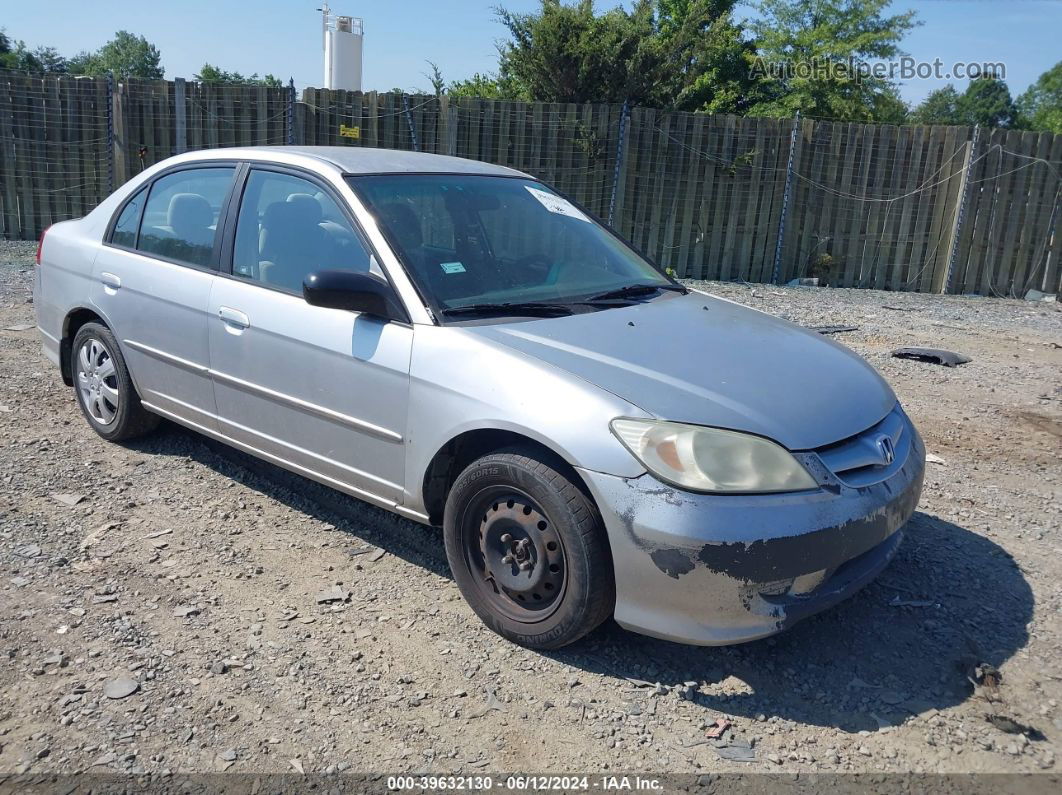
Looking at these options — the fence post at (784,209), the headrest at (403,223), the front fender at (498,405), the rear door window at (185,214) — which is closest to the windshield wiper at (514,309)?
the front fender at (498,405)

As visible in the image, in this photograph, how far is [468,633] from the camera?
358 centimetres

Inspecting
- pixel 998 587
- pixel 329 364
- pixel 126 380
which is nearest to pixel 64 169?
pixel 126 380

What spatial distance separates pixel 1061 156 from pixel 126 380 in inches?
506

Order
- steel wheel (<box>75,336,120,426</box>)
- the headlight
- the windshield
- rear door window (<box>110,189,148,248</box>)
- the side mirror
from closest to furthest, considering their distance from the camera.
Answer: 1. the headlight
2. the side mirror
3. the windshield
4. rear door window (<box>110,189,148,248</box>)
5. steel wheel (<box>75,336,120,426</box>)

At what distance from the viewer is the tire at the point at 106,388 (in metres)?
5.17

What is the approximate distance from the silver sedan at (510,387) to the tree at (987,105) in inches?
3654

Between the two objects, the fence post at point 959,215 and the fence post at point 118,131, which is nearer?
the fence post at point 118,131

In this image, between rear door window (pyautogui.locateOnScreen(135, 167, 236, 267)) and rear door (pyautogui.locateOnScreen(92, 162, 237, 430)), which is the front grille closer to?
rear door (pyautogui.locateOnScreen(92, 162, 237, 430))

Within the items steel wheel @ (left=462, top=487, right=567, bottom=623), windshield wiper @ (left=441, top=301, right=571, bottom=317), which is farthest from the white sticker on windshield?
steel wheel @ (left=462, top=487, right=567, bottom=623)

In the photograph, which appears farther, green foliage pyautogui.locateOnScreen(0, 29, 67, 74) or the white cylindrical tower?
green foliage pyautogui.locateOnScreen(0, 29, 67, 74)

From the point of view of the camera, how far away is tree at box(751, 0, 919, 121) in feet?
86.3

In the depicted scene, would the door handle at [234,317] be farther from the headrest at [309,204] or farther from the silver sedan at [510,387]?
the headrest at [309,204]

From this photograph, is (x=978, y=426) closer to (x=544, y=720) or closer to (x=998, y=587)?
(x=998, y=587)

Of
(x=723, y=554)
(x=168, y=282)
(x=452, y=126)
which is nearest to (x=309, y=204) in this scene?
(x=168, y=282)
